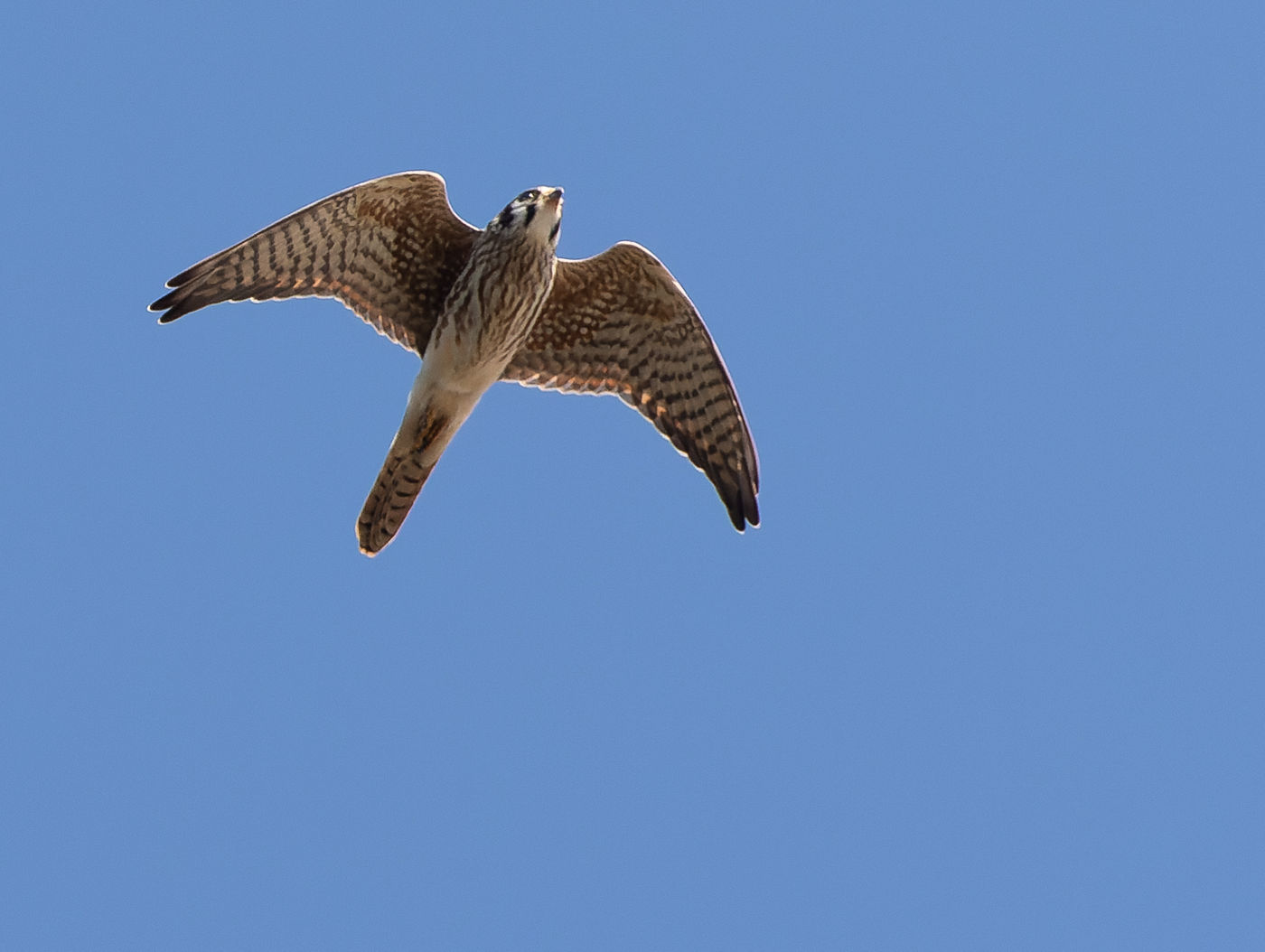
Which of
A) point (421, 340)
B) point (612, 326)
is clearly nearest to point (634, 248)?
point (612, 326)

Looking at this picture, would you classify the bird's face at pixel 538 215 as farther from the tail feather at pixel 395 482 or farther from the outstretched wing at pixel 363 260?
the tail feather at pixel 395 482

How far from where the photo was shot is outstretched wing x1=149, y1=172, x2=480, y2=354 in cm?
1114

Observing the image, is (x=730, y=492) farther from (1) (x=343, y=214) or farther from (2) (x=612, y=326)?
(1) (x=343, y=214)

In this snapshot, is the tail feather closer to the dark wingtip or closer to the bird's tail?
the bird's tail

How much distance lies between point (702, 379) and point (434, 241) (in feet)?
6.64

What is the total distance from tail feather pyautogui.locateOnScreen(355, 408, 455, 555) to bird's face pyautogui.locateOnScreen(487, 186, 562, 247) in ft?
4.53

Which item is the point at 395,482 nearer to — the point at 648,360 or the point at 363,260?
the point at 363,260

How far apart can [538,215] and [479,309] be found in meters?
0.73

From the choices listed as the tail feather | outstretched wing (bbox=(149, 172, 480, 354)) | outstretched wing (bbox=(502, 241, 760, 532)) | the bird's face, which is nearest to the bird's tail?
the tail feather

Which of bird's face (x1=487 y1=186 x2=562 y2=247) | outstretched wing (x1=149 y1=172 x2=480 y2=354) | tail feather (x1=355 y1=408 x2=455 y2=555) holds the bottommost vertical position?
tail feather (x1=355 y1=408 x2=455 y2=555)

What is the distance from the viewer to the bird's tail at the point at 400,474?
11.5 m

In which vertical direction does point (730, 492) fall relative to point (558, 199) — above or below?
below

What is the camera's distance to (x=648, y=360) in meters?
12.0

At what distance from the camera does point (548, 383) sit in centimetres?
1211
